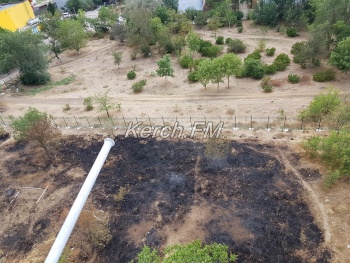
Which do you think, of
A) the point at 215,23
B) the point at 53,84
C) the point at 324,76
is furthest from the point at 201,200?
the point at 215,23

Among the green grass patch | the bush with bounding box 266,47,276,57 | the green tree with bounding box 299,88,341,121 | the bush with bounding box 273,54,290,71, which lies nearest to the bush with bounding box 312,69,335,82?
the bush with bounding box 273,54,290,71

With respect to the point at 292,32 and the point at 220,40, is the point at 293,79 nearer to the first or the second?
the point at 220,40

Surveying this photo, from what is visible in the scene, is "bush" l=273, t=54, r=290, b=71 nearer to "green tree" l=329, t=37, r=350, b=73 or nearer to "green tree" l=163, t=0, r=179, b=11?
"green tree" l=329, t=37, r=350, b=73

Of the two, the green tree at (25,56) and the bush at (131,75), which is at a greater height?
the green tree at (25,56)

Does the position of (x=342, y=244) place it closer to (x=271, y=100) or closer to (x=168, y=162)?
(x=168, y=162)

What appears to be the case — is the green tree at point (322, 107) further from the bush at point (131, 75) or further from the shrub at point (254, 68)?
the bush at point (131, 75)

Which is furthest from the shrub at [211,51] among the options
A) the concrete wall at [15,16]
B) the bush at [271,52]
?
the concrete wall at [15,16]
